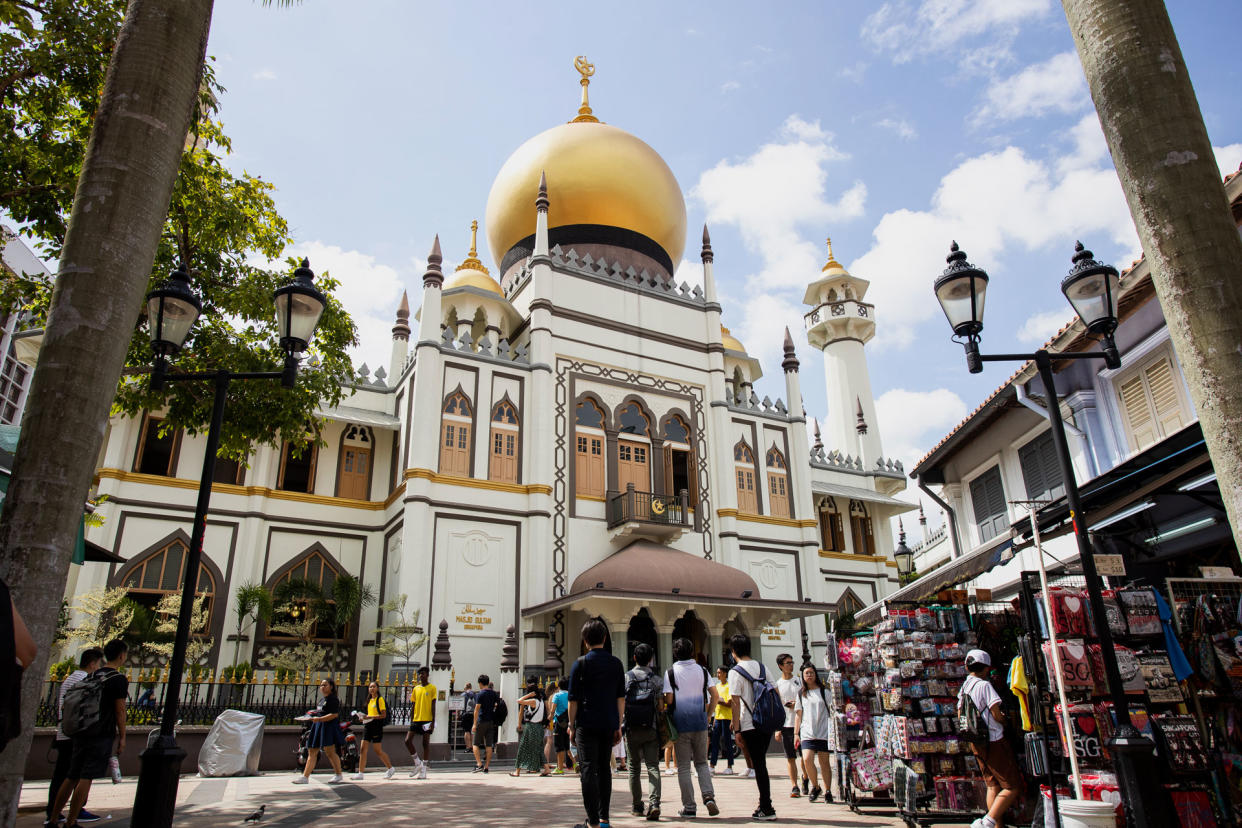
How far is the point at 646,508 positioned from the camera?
20.5 meters

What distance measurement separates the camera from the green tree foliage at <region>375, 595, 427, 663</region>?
16625mm

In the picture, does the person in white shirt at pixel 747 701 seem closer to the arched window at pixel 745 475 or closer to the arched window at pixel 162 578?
the arched window at pixel 162 578

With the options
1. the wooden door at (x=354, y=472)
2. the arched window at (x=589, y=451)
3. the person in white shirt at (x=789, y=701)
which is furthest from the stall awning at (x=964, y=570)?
the wooden door at (x=354, y=472)

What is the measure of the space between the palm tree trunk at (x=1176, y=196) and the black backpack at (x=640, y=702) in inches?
164

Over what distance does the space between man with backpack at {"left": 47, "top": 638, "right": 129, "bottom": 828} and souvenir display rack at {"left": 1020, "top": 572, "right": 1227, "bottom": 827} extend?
685 centimetres

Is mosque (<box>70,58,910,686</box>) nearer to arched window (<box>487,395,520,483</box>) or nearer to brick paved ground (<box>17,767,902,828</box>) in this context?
arched window (<box>487,395,520,483</box>)

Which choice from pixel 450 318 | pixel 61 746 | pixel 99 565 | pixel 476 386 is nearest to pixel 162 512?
pixel 99 565

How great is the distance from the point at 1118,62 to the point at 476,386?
17031 mm

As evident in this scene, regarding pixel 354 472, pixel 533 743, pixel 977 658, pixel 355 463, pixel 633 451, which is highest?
pixel 633 451

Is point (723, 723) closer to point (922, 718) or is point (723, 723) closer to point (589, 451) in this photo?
point (922, 718)

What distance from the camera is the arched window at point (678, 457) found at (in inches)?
870

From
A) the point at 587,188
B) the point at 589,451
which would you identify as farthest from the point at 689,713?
the point at 587,188

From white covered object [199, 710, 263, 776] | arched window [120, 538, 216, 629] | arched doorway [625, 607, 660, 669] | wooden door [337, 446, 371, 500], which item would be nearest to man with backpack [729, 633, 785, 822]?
white covered object [199, 710, 263, 776]

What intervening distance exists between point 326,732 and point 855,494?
19.4 meters
